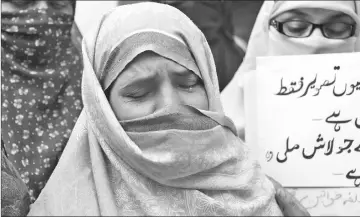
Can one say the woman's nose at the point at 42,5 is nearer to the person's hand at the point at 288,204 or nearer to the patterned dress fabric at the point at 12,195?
the patterned dress fabric at the point at 12,195

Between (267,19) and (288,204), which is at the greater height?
(267,19)

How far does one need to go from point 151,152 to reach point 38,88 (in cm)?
73

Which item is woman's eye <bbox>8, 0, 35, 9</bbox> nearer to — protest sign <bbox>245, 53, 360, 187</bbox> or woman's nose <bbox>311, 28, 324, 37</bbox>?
protest sign <bbox>245, 53, 360, 187</bbox>

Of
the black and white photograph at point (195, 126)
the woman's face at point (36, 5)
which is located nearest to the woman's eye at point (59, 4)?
the woman's face at point (36, 5)

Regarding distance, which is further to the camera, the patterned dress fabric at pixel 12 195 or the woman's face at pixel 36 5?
the woman's face at pixel 36 5

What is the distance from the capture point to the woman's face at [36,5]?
70.3 inches

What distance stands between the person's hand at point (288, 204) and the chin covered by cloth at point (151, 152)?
0.03m

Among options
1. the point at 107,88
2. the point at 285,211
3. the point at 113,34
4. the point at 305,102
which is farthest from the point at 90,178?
the point at 305,102

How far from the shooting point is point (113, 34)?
1307mm

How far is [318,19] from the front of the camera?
4.77 feet

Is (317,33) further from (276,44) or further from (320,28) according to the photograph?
(276,44)

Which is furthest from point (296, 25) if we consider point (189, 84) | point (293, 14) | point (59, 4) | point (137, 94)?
point (59, 4)

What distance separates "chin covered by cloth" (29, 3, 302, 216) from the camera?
4.01 ft

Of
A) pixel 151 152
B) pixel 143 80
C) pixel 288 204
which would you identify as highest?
pixel 143 80
